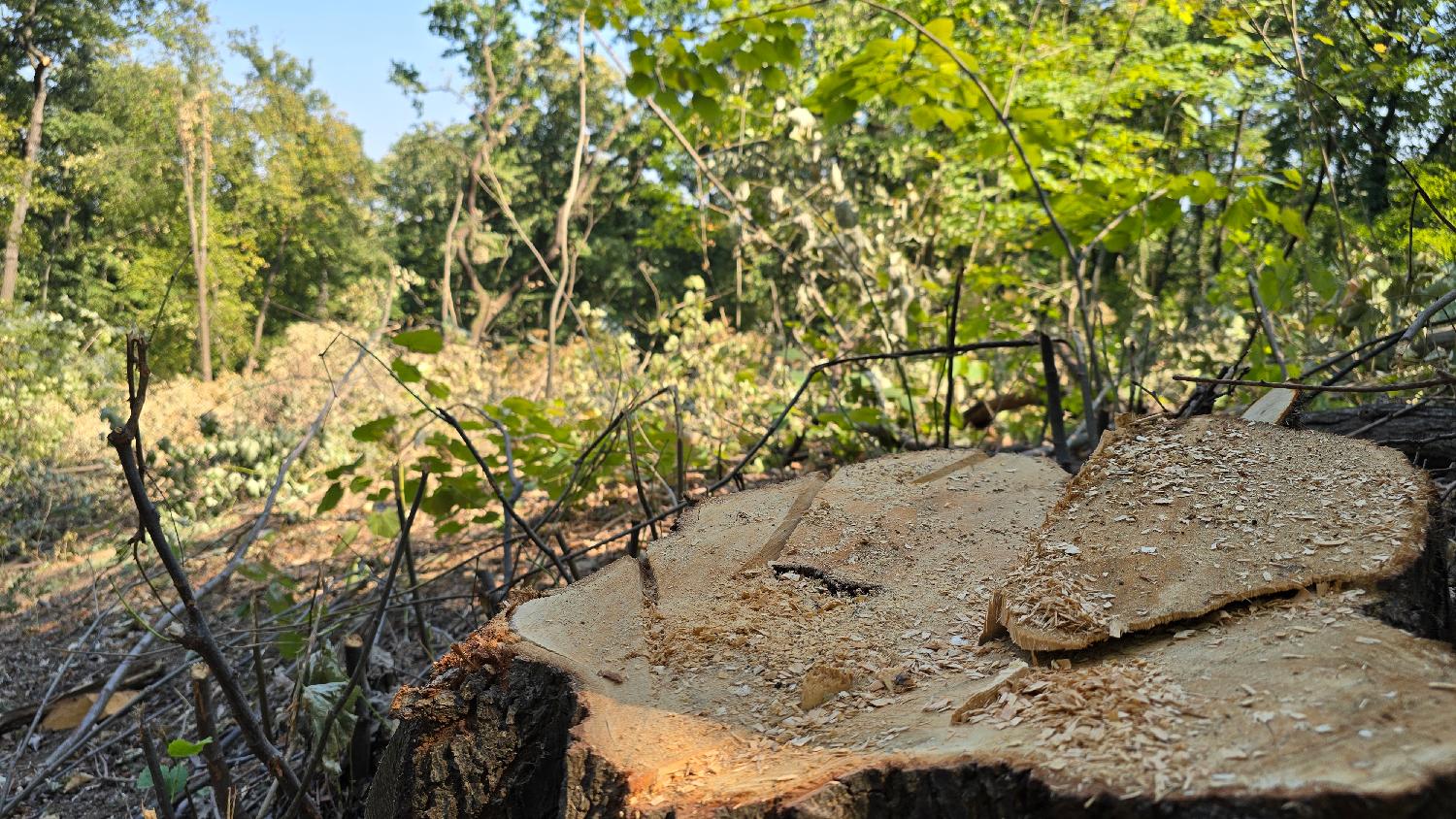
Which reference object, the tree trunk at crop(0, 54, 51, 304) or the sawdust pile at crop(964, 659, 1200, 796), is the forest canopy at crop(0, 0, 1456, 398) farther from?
the sawdust pile at crop(964, 659, 1200, 796)

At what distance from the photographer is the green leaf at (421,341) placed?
1966 mm

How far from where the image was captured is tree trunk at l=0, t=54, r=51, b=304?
356 inches

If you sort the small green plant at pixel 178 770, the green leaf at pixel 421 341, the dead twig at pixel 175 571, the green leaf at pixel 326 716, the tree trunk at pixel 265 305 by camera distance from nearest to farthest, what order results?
the dead twig at pixel 175 571 < the small green plant at pixel 178 770 < the green leaf at pixel 326 716 < the green leaf at pixel 421 341 < the tree trunk at pixel 265 305

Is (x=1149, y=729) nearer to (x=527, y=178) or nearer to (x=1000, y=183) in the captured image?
(x=1000, y=183)

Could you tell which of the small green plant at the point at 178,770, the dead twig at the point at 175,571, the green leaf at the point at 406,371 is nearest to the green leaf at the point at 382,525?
the green leaf at the point at 406,371

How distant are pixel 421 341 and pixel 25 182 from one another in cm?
1023

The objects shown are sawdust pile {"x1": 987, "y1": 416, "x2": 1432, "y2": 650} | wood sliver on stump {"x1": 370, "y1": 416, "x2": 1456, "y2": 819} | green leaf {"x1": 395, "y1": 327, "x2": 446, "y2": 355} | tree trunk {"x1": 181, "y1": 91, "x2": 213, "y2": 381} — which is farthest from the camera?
tree trunk {"x1": 181, "y1": 91, "x2": 213, "y2": 381}

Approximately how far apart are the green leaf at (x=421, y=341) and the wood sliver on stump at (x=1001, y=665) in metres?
0.88

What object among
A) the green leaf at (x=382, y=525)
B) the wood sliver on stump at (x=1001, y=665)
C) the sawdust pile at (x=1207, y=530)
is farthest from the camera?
the green leaf at (x=382, y=525)

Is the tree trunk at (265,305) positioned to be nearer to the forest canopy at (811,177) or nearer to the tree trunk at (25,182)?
the forest canopy at (811,177)

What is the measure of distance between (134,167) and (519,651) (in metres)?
14.3

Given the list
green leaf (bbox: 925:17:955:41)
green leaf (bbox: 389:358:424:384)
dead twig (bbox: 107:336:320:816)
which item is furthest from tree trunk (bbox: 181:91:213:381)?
dead twig (bbox: 107:336:320:816)

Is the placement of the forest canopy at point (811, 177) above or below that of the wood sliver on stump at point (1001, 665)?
above

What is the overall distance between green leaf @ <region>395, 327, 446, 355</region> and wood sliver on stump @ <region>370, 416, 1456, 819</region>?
879 millimetres
